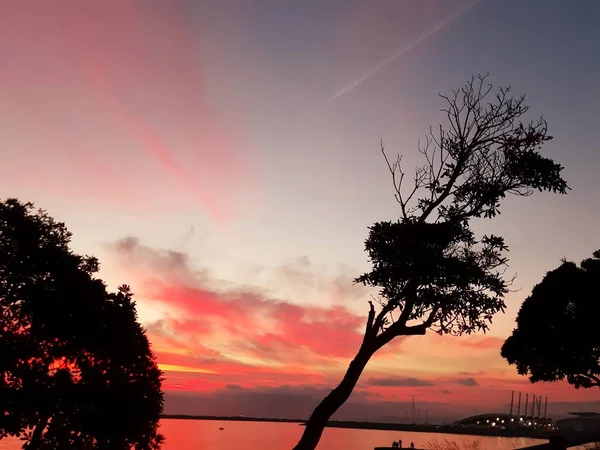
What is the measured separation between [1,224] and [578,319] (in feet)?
115

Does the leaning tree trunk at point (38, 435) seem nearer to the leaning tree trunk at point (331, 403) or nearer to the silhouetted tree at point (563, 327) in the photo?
the leaning tree trunk at point (331, 403)

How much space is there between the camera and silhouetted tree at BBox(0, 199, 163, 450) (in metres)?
23.2

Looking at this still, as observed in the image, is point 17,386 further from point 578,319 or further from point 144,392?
point 578,319

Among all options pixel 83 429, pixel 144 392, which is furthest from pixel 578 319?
pixel 83 429

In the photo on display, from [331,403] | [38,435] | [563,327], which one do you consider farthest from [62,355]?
[563,327]

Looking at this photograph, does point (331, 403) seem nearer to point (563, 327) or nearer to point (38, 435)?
point (38, 435)

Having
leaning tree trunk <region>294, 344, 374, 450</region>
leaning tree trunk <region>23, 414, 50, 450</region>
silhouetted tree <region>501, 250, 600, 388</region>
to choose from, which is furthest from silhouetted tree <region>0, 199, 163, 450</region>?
silhouetted tree <region>501, 250, 600, 388</region>

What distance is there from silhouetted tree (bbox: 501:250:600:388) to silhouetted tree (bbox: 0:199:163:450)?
26.4 m

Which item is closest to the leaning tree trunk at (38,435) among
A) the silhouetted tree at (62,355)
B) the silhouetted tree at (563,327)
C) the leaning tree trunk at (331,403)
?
the silhouetted tree at (62,355)

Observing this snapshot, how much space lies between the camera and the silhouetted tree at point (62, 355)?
23.2 m

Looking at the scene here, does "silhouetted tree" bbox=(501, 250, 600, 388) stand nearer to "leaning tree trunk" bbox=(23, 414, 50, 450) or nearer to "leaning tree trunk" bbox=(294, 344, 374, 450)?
"leaning tree trunk" bbox=(294, 344, 374, 450)

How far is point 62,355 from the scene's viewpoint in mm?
24547

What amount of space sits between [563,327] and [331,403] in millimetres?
26888

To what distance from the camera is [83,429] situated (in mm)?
24016
